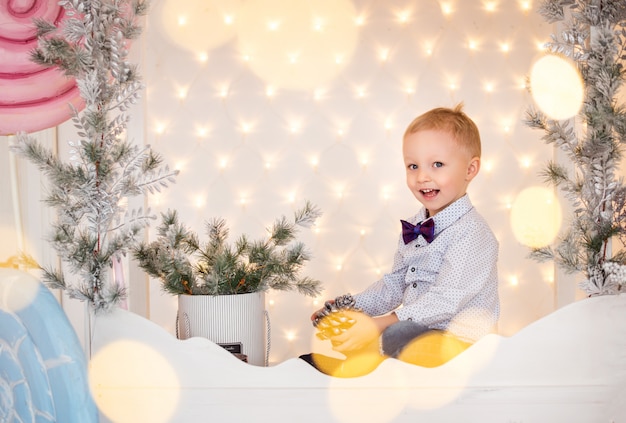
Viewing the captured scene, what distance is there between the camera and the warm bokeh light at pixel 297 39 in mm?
2238

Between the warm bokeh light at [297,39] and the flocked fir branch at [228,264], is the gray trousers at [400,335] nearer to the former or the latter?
the flocked fir branch at [228,264]

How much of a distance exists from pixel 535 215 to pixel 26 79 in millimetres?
1628

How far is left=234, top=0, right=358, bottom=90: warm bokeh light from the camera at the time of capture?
88.1 inches

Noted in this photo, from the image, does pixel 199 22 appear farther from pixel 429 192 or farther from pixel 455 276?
pixel 455 276

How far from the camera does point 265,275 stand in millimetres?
1475

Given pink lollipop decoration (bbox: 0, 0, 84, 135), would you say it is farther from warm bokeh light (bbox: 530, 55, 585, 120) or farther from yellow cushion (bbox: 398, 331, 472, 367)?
warm bokeh light (bbox: 530, 55, 585, 120)

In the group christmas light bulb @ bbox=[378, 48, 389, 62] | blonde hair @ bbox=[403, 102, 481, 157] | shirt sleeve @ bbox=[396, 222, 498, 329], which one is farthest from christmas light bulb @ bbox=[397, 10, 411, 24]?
shirt sleeve @ bbox=[396, 222, 498, 329]

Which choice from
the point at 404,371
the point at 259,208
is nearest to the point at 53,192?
the point at 404,371

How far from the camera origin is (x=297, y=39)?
2.24 meters

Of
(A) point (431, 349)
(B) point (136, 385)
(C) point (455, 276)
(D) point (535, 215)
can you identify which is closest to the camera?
(B) point (136, 385)

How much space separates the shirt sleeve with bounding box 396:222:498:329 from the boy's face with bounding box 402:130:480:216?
0.41ft

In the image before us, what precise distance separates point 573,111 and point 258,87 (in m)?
1.23

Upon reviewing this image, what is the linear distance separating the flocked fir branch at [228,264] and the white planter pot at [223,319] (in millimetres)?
43

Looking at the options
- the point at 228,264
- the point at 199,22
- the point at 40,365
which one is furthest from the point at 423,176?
the point at 199,22
